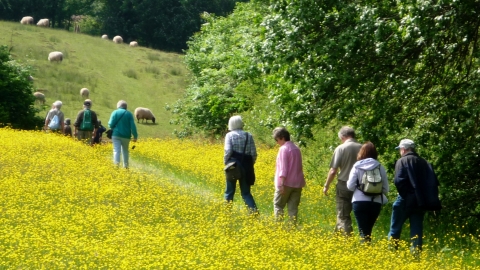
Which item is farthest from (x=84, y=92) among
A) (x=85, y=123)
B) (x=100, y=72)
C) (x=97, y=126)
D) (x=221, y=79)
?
(x=85, y=123)

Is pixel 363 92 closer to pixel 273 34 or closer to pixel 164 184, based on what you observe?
pixel 273 34

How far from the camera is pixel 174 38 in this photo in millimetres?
83625

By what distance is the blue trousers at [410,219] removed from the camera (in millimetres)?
11062

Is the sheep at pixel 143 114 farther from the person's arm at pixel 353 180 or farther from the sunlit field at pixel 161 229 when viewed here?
the person's arm at pixel 353 180

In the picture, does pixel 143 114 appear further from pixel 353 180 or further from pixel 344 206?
pixel 353 180

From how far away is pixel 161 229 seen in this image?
445 inches

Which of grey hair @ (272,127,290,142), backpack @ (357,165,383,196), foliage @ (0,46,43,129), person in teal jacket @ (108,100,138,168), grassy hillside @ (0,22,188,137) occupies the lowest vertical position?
backpack @ (357,165,383,196)

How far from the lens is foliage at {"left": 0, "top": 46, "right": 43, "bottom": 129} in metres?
33.7

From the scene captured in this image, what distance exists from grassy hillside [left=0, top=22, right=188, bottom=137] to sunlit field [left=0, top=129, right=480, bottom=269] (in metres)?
24.0

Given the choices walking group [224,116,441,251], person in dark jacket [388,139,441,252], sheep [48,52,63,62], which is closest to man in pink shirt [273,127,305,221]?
walking group [224,116,441,251]

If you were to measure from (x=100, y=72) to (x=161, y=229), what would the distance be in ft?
151

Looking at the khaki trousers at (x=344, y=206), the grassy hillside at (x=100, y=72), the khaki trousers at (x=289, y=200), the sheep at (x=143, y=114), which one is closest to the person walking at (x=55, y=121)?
the grassy hillside at (x=100, y=72)

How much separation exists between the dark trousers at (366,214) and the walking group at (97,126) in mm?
8265

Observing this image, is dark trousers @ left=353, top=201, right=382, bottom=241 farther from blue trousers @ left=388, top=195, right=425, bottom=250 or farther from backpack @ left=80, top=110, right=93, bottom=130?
backpack @ left=80, top=110, right=93, bottom=130
